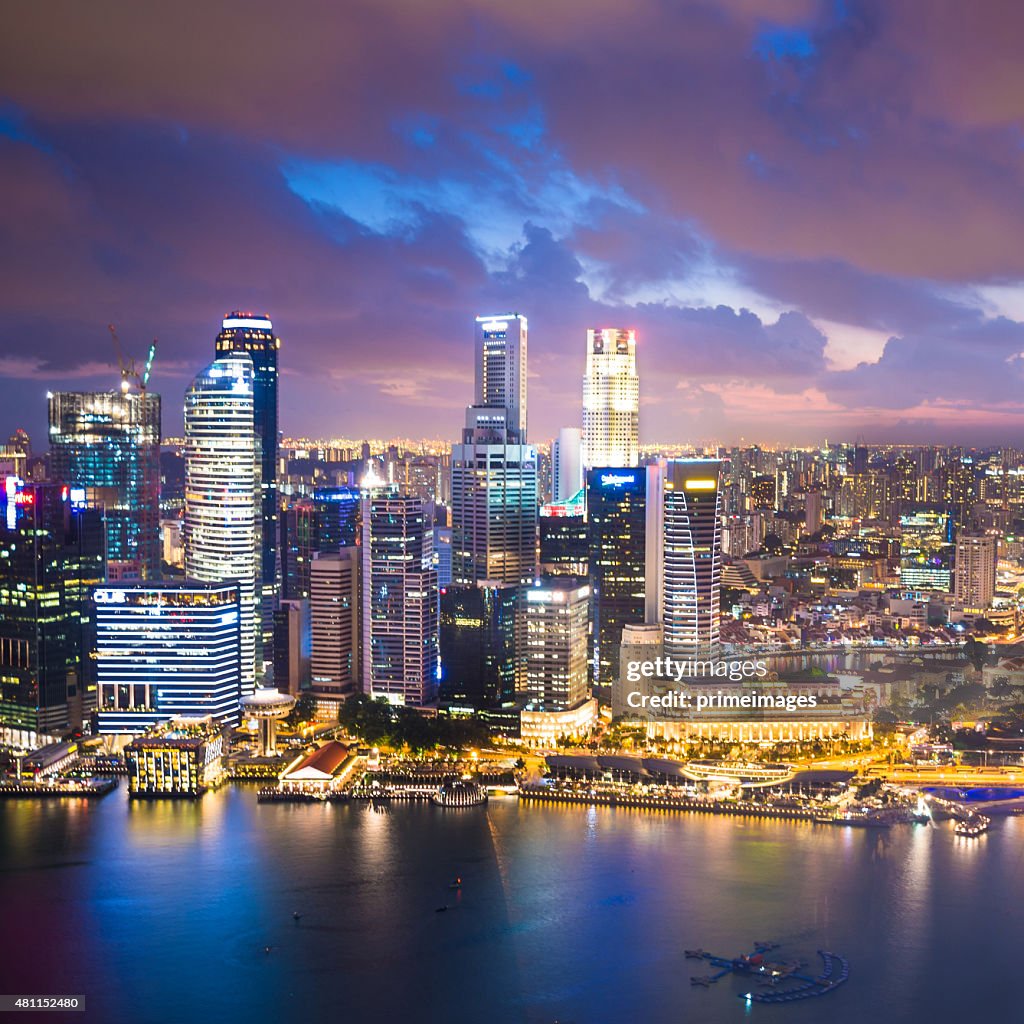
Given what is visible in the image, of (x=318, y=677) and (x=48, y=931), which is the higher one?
(x=318, y=677)

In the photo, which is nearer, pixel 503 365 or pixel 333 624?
pixel 333 624

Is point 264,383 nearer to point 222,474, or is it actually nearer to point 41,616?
point 222,474

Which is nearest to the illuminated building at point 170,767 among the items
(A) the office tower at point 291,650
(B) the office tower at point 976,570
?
(A) the office tower at point 291,650

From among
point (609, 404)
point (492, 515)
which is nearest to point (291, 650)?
point (492, 515)

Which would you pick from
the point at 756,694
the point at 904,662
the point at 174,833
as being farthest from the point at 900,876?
the point at 904,662

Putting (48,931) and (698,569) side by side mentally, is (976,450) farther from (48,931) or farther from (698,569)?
(48,931)

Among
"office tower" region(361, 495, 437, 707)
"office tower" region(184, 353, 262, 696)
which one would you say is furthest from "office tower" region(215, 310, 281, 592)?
"office tower" region(361, 495, 437, 707)
